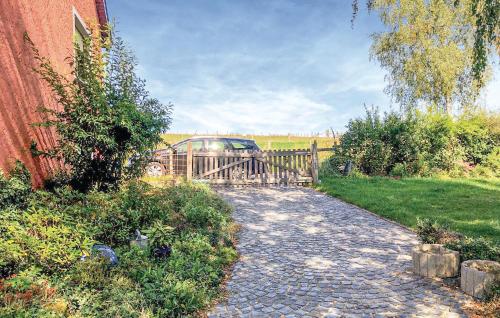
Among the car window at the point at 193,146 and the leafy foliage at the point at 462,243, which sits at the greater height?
the car window at the point at 193,146

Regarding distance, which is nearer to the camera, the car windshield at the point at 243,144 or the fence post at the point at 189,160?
the fence post at the point at 189,160

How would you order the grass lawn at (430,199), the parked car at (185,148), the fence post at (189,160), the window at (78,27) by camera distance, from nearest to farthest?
the grass lawn at (430,199)
the window at (78,27)
the fence post at (189,160)
the parked car at (185,148)

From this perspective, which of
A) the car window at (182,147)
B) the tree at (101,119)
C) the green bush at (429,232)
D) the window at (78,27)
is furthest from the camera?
the car window at (182,147)

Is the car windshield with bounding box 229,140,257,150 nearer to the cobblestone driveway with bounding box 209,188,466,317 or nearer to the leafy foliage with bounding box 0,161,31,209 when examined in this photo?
the cobblestone driveway with bounding box 209,188,466,317

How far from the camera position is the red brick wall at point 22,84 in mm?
5508

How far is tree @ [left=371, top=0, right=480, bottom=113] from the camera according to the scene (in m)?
22.6

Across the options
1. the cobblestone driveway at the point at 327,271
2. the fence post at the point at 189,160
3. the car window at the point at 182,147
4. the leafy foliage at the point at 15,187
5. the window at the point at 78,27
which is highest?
the window at the point at 78,27

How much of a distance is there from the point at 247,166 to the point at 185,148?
2.51 metres

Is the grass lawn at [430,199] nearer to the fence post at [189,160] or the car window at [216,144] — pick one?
the car window at [216,144]

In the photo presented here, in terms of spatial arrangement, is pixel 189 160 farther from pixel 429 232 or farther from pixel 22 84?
pixel 429 232

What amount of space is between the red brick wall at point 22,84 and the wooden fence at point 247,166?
6687mm

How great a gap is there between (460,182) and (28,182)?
44.4ft

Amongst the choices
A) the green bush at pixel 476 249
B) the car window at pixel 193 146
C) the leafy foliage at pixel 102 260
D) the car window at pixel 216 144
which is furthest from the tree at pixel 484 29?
the car window at pixel 193 146

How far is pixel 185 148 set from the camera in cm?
1433
